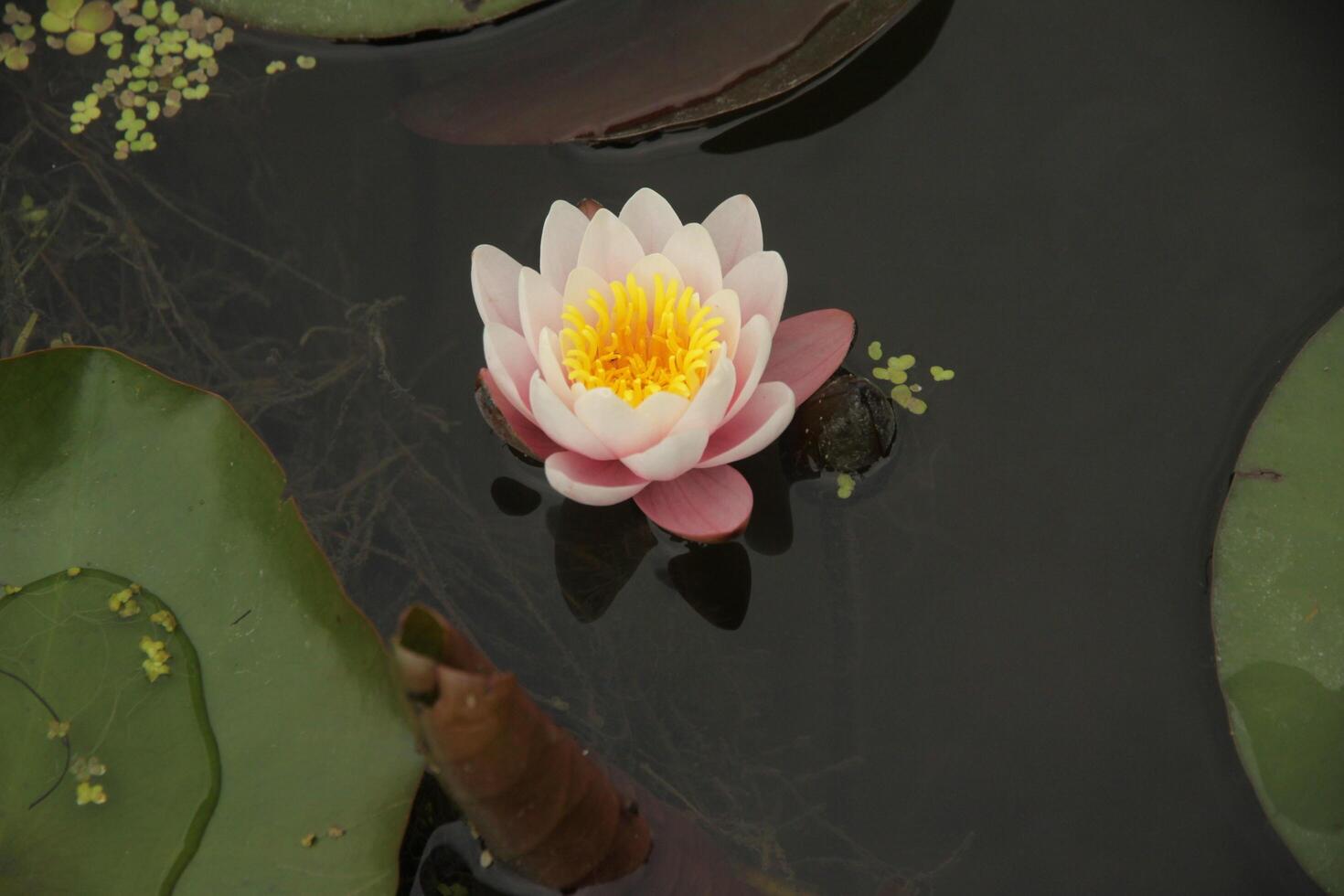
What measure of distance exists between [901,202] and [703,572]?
3.57 ft

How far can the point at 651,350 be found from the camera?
2035 mm

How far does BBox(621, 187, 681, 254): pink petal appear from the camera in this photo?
6.79 feet

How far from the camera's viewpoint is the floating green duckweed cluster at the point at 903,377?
92.5 inches

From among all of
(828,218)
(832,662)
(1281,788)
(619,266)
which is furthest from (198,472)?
(1281,788)

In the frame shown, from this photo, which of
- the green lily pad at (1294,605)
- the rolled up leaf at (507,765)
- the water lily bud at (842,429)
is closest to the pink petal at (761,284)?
the water lily bud at (842,429)

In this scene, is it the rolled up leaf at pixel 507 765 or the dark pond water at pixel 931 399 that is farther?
the dark pond water at pixel 931 399

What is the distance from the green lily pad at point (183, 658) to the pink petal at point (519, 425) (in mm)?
450

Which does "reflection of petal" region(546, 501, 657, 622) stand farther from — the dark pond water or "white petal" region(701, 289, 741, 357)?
"white petal" region(701, 289, 741, 357)

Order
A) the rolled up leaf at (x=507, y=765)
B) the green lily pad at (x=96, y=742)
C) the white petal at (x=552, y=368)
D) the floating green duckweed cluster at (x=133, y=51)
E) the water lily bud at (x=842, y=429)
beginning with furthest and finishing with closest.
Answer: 1. the floating green duckweed cluster at (x=133, y=51)
2. the water lily bud at (x=842, y=429)
3. the white petal at (x=552, y=368)
4. the green lily pad at (x=96, y=742)
5. the rolled up leaf at (x=507, y=765)

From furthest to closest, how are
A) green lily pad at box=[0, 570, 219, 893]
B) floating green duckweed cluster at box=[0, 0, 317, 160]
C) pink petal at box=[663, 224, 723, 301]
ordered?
floating green duckweed cluster at box=[0, 0, 317, 160] → pink petal at box=[663, 224, 723, 301] → green lily pad at box=[0, 570, 219, 893]

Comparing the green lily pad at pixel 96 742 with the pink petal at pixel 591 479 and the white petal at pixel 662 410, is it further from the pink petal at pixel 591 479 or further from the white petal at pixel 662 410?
the white petal at pixel 662 410

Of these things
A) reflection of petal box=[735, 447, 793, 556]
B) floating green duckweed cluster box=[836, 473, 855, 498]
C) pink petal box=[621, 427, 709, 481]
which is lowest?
reflection of petal box=[735, 447, 793, 556]

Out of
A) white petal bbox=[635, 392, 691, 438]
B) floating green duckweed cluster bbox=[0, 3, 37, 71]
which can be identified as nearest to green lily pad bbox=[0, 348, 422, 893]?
white petal bbox=[635, 392, 691, 438]

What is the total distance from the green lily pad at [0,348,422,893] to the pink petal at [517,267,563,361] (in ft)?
1.92
